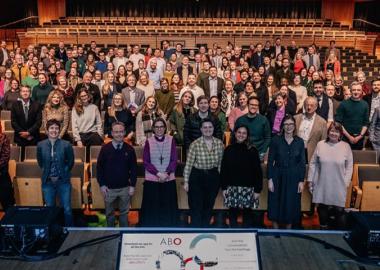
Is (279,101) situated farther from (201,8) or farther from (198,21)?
(201,8)

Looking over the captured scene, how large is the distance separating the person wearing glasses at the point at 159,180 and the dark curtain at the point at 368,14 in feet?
52.1

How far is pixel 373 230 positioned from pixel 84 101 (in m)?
3.83

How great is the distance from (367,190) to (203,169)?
5.74 ft

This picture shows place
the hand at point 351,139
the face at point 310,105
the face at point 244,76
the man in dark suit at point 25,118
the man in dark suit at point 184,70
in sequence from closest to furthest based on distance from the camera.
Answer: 1. the face at point 310,105
2. the hand at point 351,139
3. the man in dark suit at point 25,118
4. the face at point 244,76
5. the man in dark suit at point 184,70

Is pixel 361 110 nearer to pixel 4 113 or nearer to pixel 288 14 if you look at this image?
pixel 4 113

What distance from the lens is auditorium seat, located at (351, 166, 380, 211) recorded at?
14.6 ft

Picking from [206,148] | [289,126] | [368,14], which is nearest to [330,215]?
[289,126]

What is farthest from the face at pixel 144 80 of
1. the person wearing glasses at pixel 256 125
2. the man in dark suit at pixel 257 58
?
the man in dark suit at pixel 257 58

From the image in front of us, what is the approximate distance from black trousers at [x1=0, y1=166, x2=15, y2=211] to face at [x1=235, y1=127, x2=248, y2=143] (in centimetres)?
234

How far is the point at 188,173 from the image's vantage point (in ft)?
13.2

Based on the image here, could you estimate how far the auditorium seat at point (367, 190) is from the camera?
4453 millimetres

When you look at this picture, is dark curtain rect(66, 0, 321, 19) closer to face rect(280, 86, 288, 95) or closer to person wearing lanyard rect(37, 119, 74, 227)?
face rect(280, 86, 288, 95)

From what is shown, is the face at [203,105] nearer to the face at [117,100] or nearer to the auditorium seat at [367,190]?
the face at [117,100]

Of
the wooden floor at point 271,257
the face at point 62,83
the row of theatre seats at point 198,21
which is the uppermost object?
the row of theatre seats at point 198,21
